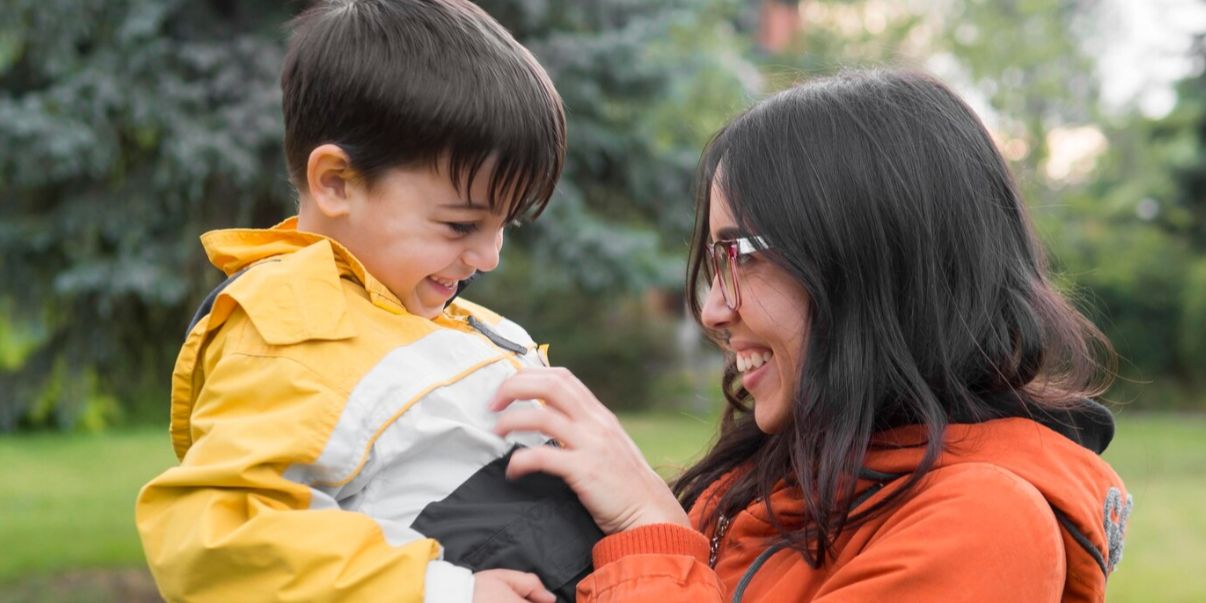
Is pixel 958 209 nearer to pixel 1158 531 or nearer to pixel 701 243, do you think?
pixel 701 243

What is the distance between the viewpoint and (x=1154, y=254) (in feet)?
70.1

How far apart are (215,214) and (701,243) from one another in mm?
4469

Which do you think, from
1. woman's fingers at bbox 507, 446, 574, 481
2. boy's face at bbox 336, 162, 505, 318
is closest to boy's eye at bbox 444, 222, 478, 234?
boy's face at bbox 336, 162, 505, 318

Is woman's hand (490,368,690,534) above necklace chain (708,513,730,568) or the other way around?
above

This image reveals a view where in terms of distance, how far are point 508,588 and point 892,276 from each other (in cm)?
81

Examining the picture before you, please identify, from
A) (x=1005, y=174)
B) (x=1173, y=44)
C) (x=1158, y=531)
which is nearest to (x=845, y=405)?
(x=1005, y=174)

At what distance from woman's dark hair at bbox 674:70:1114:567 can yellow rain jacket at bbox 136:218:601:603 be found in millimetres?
465

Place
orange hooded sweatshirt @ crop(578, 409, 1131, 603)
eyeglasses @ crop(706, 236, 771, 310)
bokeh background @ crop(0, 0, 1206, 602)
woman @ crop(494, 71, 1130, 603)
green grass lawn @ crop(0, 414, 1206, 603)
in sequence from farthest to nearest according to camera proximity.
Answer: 1. green grass lawn @ crop(0, 414, 1206, 603)
2. bokeh background @ crop(0, 0, 1206, 602)
3. eyeglasses @ crop(706, 236, 771, 310)
4. woman @ crop(494, 71, 1130, 603)
5. orange hooded sweatshirt @ crop(578, 409, 1131, 603)

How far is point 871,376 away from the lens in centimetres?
200

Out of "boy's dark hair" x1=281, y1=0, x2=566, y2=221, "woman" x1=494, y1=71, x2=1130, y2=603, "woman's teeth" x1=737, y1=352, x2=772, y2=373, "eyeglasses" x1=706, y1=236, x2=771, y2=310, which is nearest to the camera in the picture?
"woman" x1=494, y1=71, x2=1130, y2=603

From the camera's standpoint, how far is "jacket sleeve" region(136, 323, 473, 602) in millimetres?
1641

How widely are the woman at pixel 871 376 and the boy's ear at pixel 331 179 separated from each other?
0.43 m

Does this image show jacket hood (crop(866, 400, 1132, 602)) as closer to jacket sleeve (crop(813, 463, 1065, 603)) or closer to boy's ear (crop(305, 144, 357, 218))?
jacket sleeve (crop(813, 463, 1065, 603))

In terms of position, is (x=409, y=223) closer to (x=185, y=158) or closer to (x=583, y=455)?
(x=583, y=455)
